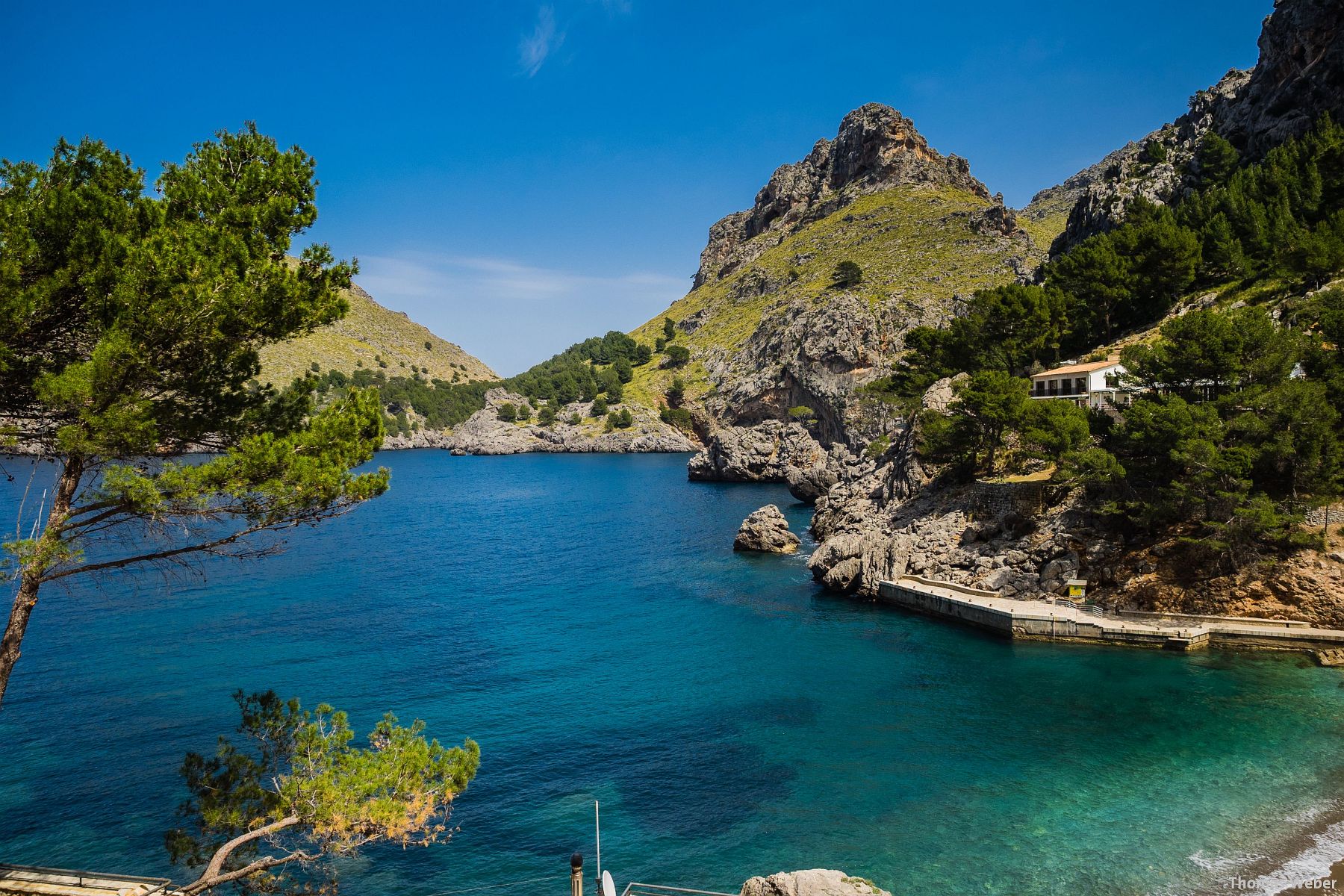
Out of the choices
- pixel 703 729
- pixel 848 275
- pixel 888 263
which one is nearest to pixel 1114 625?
pixel 703 729

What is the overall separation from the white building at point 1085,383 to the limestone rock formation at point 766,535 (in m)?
23.3

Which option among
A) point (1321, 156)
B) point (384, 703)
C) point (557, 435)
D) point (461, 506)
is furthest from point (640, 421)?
point (384, 703)

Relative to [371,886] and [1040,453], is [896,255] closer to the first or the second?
[1040,453]

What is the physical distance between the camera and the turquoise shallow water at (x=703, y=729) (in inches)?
810

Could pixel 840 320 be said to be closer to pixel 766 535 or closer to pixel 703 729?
pixel 766 535

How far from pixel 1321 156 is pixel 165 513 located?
83.6 m

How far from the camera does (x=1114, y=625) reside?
3734 cm

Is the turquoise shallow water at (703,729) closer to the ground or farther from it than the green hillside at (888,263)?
closer to the ground

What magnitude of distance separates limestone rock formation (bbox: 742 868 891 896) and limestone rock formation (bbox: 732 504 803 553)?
163 feet

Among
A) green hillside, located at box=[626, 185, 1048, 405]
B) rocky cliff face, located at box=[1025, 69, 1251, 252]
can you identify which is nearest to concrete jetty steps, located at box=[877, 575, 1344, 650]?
rocky cliff face, located at box=[1025, 69, 1251, 252]

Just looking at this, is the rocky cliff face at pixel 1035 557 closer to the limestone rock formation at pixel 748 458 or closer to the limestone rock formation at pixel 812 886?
the limestone rock formation at pixel 812 886

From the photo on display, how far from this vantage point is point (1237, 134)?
84938 mm

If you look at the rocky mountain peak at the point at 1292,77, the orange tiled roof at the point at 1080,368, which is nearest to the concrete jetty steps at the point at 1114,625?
the orange tiled roof at the point at 1080,368

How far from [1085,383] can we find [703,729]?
4133cm
